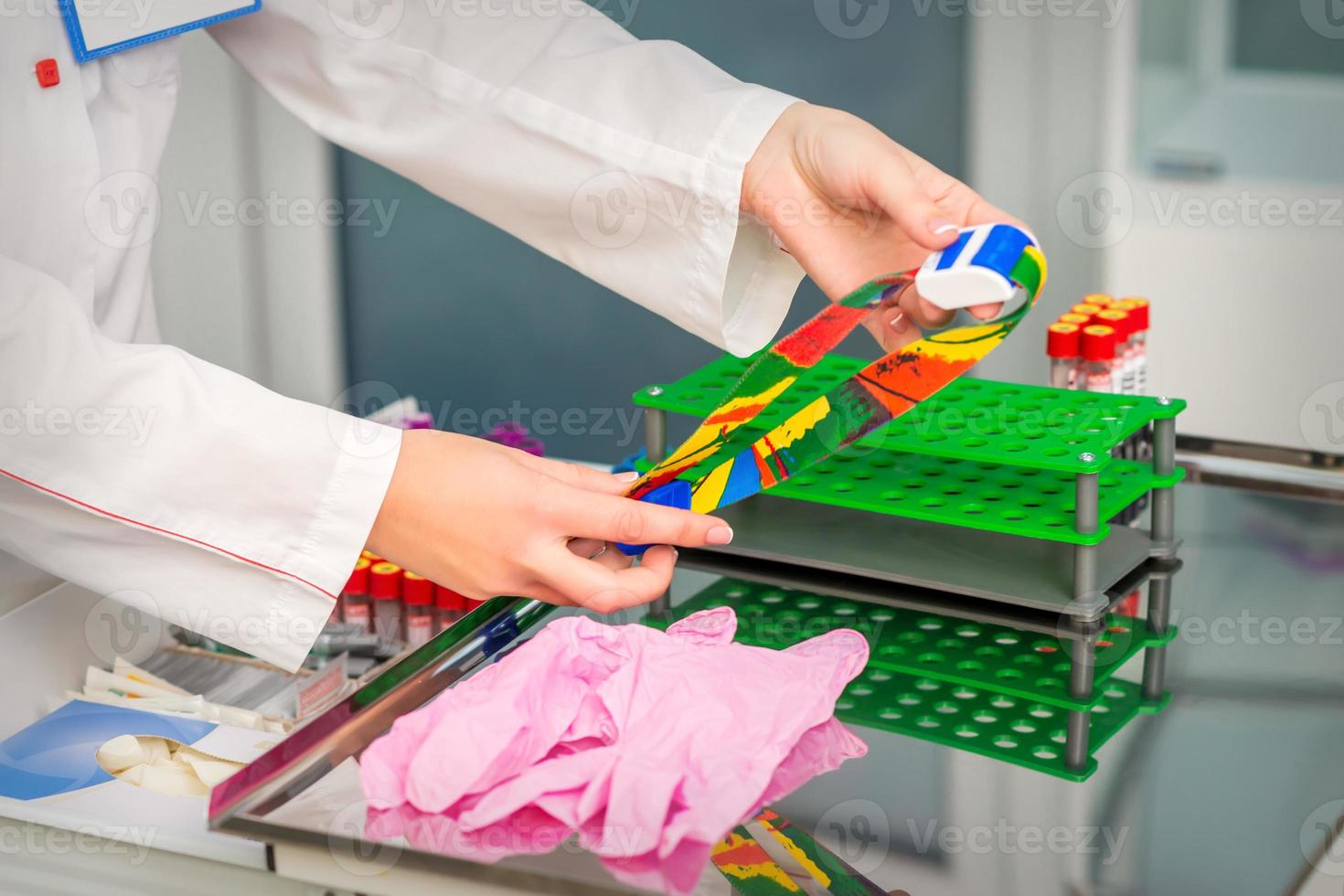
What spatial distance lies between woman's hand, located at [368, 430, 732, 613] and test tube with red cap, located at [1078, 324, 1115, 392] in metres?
0.54

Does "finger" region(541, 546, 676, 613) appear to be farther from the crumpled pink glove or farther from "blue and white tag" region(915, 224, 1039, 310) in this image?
"blue and white tag" region(915, 224, 1039, 310)

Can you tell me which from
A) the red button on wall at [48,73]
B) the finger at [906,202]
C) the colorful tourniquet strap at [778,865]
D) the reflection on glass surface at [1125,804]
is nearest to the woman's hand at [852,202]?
the finger at [906,202]

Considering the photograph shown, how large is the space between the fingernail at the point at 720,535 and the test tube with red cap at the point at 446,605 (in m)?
0.40

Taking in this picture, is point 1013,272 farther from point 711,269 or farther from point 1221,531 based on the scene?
point 1221,531

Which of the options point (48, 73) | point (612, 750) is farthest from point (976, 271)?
point (48, 73)

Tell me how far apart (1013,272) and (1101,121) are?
1.54 meters

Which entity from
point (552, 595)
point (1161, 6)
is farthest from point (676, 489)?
point (1161, 6)

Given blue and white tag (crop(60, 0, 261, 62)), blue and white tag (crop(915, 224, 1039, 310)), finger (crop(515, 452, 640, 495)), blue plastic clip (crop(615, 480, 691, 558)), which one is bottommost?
blue plastic clip (crop(615, 480, 691, 558))

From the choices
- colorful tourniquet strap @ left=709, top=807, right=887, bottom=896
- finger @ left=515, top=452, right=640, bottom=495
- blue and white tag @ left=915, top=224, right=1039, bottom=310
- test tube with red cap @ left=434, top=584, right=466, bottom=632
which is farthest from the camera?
test tube with red cap @ left=434, top=584, right=466, bottom=632

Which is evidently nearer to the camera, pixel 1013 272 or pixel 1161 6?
pixel 1013 272

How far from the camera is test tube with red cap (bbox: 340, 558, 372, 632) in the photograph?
1.38m

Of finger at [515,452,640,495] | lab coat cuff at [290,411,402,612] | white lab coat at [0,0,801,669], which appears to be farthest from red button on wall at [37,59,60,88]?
finger at [515,452,640,495]

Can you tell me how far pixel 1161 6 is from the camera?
7.91ft

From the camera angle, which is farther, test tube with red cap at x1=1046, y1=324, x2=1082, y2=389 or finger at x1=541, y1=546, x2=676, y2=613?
test tube with red cap at x1=1046, y1=324, x2=1082, y2=389
